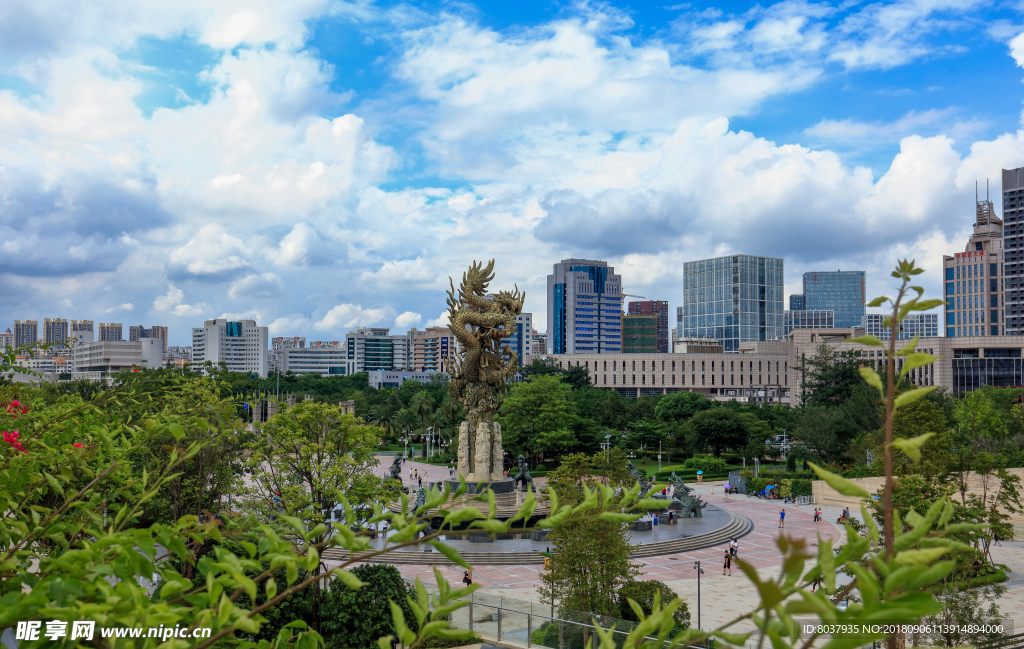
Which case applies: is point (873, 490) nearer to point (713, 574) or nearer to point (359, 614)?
point (713, 574)

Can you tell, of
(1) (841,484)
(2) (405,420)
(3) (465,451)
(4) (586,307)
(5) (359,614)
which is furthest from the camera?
(4) (586,307)

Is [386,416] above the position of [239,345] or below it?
below

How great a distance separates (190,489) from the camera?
74.2 ft

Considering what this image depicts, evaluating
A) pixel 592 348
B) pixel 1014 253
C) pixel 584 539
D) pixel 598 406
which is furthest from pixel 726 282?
pixel 584 539

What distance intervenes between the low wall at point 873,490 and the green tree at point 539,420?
17642mm

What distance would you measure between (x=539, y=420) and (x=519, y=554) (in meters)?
25.1

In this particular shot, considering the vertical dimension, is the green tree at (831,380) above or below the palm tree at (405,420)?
above

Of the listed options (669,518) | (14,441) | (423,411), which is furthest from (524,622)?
(423,411)

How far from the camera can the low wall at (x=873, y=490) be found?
35.5 metres

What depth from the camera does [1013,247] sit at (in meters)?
104

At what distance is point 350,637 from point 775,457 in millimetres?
56035

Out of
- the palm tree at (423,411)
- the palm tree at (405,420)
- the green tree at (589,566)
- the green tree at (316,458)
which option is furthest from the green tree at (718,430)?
the green tree at (316,458)

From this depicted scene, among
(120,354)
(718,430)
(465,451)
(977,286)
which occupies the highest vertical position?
(977,286)

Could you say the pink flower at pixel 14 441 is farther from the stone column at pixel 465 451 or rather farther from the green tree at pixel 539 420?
the green tree at pixel 539 420
